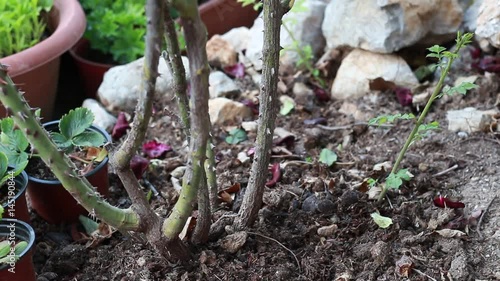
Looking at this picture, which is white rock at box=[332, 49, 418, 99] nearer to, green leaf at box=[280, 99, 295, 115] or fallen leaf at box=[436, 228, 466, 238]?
green leaf at box=[280, 99, 295, 115]

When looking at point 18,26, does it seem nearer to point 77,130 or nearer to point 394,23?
point 77,130

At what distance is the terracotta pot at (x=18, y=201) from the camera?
1.77 m

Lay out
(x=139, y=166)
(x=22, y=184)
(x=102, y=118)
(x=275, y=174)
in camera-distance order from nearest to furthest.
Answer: (x=22, y=184) → (x=275, y=174) → (x=139, y=166) → (x=102, y=118)

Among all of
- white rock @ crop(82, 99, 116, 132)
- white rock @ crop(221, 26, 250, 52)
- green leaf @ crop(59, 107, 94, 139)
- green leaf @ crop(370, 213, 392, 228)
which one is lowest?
white rock @ crop(82, 99, 116, 132)

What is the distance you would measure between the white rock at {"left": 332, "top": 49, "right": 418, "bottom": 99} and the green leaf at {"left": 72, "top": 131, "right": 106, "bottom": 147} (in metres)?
1.07

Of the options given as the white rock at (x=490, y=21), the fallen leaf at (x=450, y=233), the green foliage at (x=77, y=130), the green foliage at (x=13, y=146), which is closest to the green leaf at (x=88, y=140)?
the green foliage at (x=77, y=130)

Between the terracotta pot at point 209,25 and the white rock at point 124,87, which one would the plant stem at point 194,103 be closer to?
the white rock at point 124,87

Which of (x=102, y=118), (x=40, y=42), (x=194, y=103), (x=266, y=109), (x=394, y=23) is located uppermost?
(x=194, y=103)

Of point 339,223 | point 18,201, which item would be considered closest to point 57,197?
point 18,201

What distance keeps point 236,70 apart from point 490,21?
3.27 ft

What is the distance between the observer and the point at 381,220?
1.79 meters

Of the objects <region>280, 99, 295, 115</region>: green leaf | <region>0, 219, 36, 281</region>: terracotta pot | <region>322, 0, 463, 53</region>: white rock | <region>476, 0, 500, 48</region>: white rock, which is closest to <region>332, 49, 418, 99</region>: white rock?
A: <region>322, 0, 463, 53</region>: white rock

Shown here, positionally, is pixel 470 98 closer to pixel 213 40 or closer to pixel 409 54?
pixel 409 54

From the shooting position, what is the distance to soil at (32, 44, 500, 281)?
1.65 meters
